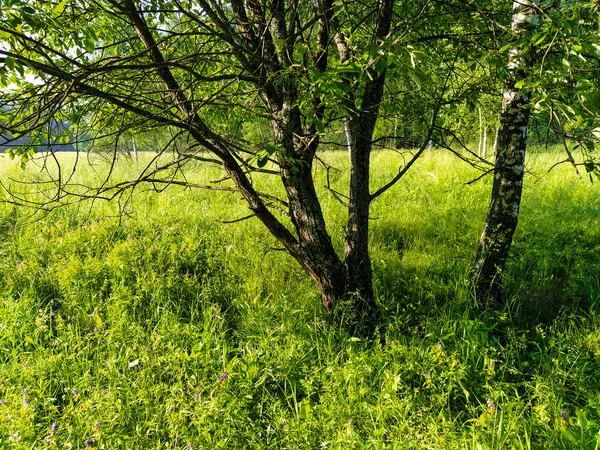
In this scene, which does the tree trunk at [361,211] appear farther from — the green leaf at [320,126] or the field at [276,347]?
the green leaf at [320,126]

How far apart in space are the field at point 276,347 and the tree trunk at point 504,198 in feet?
0.65

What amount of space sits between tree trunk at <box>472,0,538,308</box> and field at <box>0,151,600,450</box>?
0.20 metres

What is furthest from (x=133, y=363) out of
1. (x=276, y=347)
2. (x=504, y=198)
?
(x=504, y=198)

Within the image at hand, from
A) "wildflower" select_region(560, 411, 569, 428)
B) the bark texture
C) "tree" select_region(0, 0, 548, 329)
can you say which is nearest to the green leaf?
"tree" select_region(0, 0, 548, 329)

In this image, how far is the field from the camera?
2.05 m

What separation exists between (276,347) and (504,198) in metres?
2.23

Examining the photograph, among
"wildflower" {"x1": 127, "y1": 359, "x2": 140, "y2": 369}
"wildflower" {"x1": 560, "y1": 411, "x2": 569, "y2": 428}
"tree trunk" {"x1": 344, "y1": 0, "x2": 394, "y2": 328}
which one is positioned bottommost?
"wildflower" {"x1": 127, "y1": 359, "x2": 140, "y2": 369}

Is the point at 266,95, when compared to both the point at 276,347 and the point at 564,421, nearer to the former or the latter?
the point at 276,347

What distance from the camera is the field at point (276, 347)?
2051 mm

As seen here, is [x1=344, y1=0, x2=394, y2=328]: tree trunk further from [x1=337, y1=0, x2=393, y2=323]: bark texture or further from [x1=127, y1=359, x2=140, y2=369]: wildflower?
[x1=127, y1=359, x2=140, y2=369]: wildflower

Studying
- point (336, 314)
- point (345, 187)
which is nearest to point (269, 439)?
point (336, 314)

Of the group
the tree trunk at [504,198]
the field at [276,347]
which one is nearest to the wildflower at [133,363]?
the field at [276,347]

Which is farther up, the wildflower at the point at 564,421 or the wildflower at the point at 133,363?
the wildflower at the point at 564,421

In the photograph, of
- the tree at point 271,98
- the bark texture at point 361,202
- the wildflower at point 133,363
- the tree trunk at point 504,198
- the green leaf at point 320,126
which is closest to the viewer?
the green leaf at point 320,126
